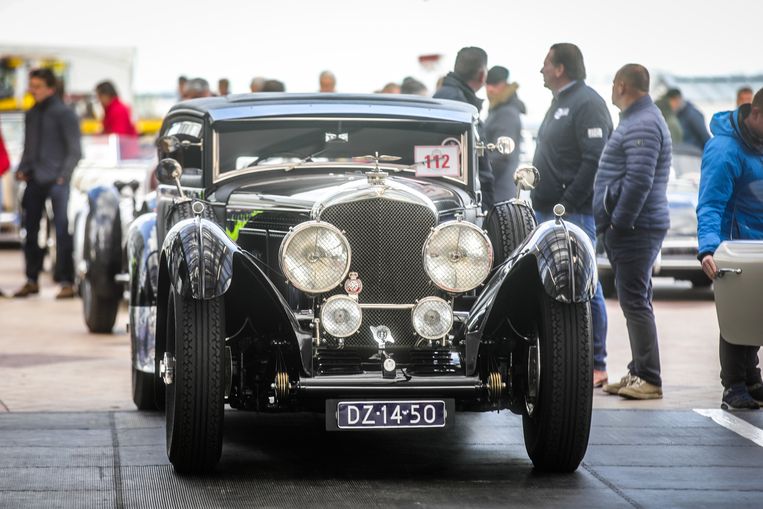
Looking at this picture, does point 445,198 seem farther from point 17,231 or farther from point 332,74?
point 17,231

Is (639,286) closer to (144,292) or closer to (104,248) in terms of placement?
(144,292)

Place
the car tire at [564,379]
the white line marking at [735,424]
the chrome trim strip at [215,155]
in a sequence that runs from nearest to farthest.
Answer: the car tire at [564,379]
the white line marking at [735,424]
the chrome trim strip at [215,155]

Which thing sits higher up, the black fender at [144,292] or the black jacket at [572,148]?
the black jacket at [572,148]

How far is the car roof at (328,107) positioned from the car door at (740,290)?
5.09 feet

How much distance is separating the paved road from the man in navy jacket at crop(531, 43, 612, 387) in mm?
1265

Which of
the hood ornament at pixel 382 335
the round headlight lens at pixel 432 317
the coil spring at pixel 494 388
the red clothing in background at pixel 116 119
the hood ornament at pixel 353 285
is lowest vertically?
the coil spring at pixel 494 388

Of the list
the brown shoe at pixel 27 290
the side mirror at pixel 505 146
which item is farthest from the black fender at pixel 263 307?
the brown shoe at pixel 27 290

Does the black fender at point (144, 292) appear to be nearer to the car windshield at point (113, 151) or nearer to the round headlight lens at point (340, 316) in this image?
the round headlight lens at point (340, 316)

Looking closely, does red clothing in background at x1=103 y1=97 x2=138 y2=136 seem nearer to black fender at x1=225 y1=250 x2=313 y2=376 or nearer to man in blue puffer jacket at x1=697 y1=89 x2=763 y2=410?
man in blue puffer jacket at x1=697 y1=89 x2=763 y2=410

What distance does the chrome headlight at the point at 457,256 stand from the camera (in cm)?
660

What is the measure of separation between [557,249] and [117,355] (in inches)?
208

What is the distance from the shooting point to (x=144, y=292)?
8312 millimetres

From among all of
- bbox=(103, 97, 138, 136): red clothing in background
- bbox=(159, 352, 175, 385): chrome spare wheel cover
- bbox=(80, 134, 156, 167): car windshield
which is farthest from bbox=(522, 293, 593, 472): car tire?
bbox=(103, 97, 138, 136): red clothing in background

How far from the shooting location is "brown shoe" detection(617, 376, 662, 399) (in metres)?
8.78
